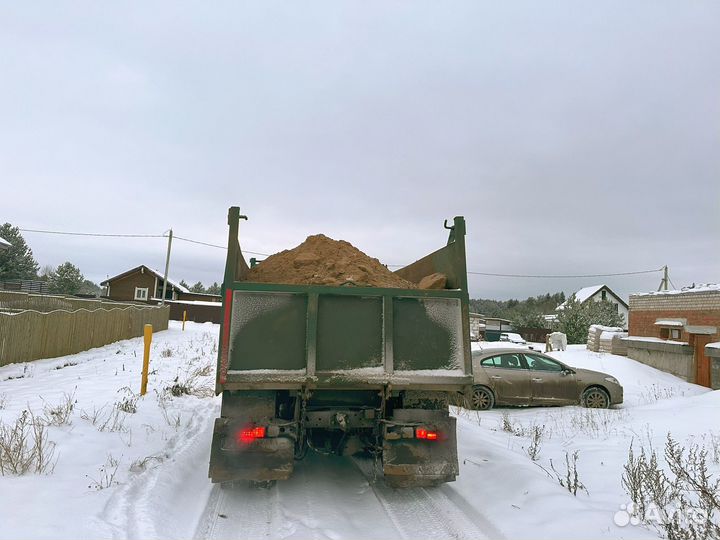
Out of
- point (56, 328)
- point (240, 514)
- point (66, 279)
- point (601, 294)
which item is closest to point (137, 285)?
point (66, 279)

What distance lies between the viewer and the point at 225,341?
13.9 feet

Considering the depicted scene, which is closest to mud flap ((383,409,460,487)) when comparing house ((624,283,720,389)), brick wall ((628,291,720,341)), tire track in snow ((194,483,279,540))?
tire track in snow ((194,483,279,540))

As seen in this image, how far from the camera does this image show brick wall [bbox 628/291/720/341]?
1684 cm

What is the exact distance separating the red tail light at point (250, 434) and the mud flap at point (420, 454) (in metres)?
1.12

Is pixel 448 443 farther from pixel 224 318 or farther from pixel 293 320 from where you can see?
pixel 224 318

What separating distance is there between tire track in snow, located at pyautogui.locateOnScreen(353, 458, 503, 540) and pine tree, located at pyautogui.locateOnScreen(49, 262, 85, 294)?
65044 millimetres

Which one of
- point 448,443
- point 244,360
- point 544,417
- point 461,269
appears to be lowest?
point 544,417

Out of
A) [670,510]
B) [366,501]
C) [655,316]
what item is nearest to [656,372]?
[655,316]

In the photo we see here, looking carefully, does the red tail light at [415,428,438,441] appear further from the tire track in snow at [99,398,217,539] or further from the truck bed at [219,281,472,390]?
the tire track in snow at [99,398,217,539]

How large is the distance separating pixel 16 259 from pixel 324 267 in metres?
59.4

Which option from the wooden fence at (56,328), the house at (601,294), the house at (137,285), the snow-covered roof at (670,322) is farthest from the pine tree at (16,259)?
the house at (601,294)

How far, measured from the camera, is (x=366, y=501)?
448 cm

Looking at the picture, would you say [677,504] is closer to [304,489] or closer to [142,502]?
[304,489]

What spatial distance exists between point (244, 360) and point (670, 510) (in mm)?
3818
